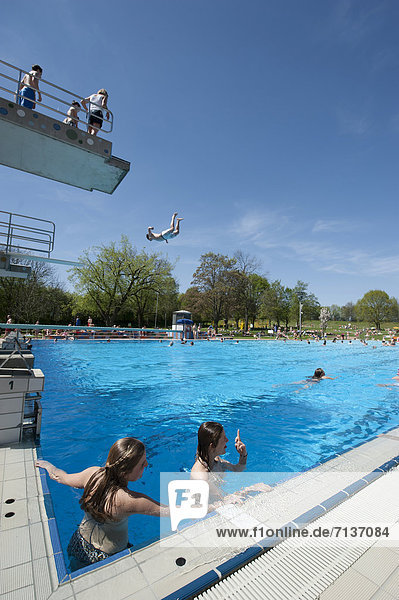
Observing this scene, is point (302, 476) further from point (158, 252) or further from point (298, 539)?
point (158, 252)

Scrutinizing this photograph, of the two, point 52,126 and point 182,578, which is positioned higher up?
point 52,126

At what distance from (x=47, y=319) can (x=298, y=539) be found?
138ft

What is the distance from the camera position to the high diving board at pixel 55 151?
5602 millimetres

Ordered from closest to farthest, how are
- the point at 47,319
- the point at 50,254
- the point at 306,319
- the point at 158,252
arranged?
the point at 50,254 → the point at 47,319 → the point at 158,252 → the point at 306,319

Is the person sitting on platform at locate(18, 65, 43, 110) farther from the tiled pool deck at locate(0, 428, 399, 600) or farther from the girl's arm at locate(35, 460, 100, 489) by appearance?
the tiled pool deck at locate(0, 428, 399, 600)

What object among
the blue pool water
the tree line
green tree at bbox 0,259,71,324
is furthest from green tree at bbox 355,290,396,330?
green tree at bbox 0,259,71,324

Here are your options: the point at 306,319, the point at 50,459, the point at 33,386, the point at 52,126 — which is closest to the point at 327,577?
the point at 33,386

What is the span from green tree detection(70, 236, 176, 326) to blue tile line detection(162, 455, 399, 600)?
126 feet

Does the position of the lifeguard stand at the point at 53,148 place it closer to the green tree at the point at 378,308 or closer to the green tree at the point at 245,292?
the green tree at the point at 245,292

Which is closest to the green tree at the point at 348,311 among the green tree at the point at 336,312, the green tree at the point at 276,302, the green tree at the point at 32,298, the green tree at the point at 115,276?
the green tree at the point at 336,312

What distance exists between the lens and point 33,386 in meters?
4.26

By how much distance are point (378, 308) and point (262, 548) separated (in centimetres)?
7685

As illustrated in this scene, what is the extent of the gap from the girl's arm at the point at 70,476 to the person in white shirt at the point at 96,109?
21.1 feet

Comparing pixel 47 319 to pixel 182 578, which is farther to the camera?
pixel 47 319
